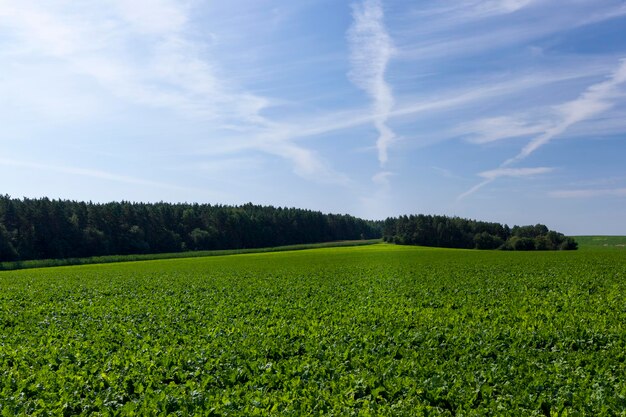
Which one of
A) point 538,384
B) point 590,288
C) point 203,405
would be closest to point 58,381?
point 203,405

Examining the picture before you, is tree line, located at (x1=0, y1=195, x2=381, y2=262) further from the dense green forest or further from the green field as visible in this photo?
the green field

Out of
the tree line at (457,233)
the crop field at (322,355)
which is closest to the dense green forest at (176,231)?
the tree line at (457,233)

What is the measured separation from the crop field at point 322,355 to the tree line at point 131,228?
81861 mm

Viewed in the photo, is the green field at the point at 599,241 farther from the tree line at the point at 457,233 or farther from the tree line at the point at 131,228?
the tree line at the point at 131,228

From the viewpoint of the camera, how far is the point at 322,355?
12711mm

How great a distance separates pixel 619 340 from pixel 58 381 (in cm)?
1489

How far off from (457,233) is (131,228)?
83139 millimetres

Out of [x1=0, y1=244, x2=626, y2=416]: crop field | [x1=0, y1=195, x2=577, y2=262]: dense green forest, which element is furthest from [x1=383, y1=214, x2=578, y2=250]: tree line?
[x1=0, y1=244, x2=626, y2=416]: crop field

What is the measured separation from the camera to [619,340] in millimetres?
13508

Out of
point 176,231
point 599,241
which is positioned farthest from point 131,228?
point 599,241

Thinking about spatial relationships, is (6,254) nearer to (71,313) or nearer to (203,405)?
(71,313)

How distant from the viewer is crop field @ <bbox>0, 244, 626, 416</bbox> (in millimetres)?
9086

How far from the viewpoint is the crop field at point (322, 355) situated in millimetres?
9086

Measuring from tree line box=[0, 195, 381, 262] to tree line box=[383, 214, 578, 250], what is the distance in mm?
34889
